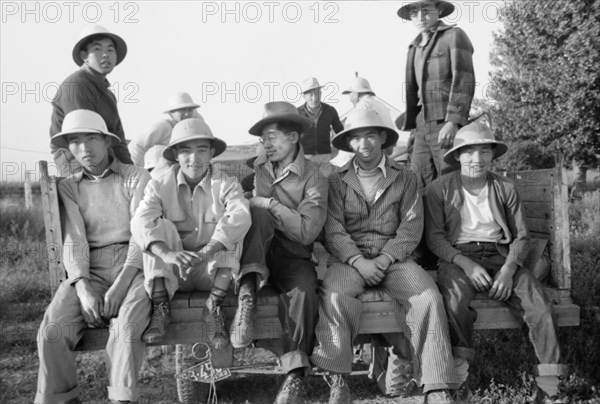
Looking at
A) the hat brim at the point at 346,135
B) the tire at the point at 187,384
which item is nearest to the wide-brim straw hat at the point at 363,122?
the hat brim at the point at 346,135

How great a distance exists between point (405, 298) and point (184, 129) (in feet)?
5.76

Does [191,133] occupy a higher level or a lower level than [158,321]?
higher

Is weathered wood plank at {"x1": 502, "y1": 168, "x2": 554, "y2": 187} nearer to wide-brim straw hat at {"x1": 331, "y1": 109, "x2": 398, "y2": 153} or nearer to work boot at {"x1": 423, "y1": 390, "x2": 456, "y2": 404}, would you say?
wide-brim straw hat at {"x1": 331, "y1": 109, "x2": 398, "y2": 153}

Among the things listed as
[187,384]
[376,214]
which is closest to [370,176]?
[376,214]

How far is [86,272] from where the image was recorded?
3.61 m

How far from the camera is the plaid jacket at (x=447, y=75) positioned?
4.86 m

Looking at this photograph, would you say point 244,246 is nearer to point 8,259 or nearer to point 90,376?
point 90,376

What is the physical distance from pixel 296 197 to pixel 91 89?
6.17ft

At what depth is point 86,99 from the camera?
449cm

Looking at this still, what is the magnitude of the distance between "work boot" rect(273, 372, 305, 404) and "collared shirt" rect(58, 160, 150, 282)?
1.32 meters

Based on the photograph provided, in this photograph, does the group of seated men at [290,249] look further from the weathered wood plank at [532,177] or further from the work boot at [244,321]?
the weathered wood plank at [532,177]

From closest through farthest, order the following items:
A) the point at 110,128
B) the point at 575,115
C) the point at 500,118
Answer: the point at 110,128
the point at 575,115
the point at 500,118


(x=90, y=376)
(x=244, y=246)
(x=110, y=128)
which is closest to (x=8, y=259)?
(x=90, y=376)

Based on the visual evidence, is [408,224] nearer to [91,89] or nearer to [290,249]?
[290,249]
